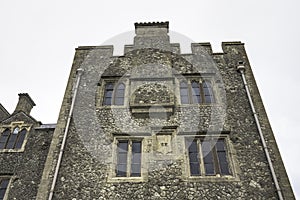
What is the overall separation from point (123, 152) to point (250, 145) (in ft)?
14.4

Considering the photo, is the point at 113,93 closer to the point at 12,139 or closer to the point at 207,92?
the point at 207,92

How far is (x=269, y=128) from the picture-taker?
10062mm

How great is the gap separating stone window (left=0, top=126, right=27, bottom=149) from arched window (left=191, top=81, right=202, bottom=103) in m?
7.81

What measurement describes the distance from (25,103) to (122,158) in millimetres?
8817

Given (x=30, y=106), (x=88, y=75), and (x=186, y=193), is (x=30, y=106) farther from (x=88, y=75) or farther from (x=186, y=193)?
(x=186, y=193)

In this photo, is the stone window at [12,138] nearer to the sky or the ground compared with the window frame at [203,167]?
nearer to the sky

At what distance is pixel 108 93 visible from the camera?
468 inches

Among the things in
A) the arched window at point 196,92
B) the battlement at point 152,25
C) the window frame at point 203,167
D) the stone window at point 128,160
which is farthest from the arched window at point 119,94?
the battlement at point 152,25

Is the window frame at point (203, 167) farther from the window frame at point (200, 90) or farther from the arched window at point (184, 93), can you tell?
the arched window at point (184, 93)

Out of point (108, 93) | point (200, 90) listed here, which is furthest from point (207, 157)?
point (108, 93)

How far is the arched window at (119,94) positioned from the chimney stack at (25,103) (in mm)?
6617

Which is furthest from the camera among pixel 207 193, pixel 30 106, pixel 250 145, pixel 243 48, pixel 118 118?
pixel 30 106

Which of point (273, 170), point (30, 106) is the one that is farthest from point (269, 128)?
point (30, 106)

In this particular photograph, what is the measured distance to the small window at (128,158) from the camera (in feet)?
30.3
